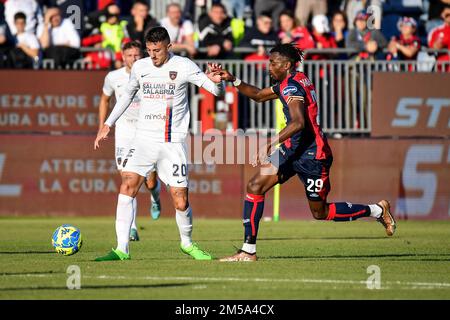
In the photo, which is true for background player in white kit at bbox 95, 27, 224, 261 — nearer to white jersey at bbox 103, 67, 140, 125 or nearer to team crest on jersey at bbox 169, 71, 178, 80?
team crest on jersey at bbox 169, 71, 178, 80

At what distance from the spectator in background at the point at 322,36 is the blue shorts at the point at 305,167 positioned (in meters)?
10.3

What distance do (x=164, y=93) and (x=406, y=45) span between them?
37.3 feet

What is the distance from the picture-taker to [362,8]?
24.1 metres

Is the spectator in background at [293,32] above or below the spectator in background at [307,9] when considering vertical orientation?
below

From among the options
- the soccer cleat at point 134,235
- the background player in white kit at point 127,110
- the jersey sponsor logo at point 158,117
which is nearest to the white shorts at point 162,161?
the jersey sponsor logo at point 158,117

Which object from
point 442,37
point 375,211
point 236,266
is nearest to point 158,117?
point 236,266

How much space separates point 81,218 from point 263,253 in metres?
8.23


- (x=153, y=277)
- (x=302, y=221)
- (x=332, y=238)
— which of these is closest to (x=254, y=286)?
(x=153, y=277)

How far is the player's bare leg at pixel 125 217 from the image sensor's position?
1253 centimetres

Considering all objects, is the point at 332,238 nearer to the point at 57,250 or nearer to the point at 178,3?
the point at 57,250

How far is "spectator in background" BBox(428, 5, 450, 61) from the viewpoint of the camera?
23.4 metres

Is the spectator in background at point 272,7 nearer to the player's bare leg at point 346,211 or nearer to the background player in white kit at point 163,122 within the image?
the player's bare leg at point 346,211

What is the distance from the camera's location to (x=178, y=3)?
79.8ft

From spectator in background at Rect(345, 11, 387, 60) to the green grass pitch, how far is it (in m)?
5.19
